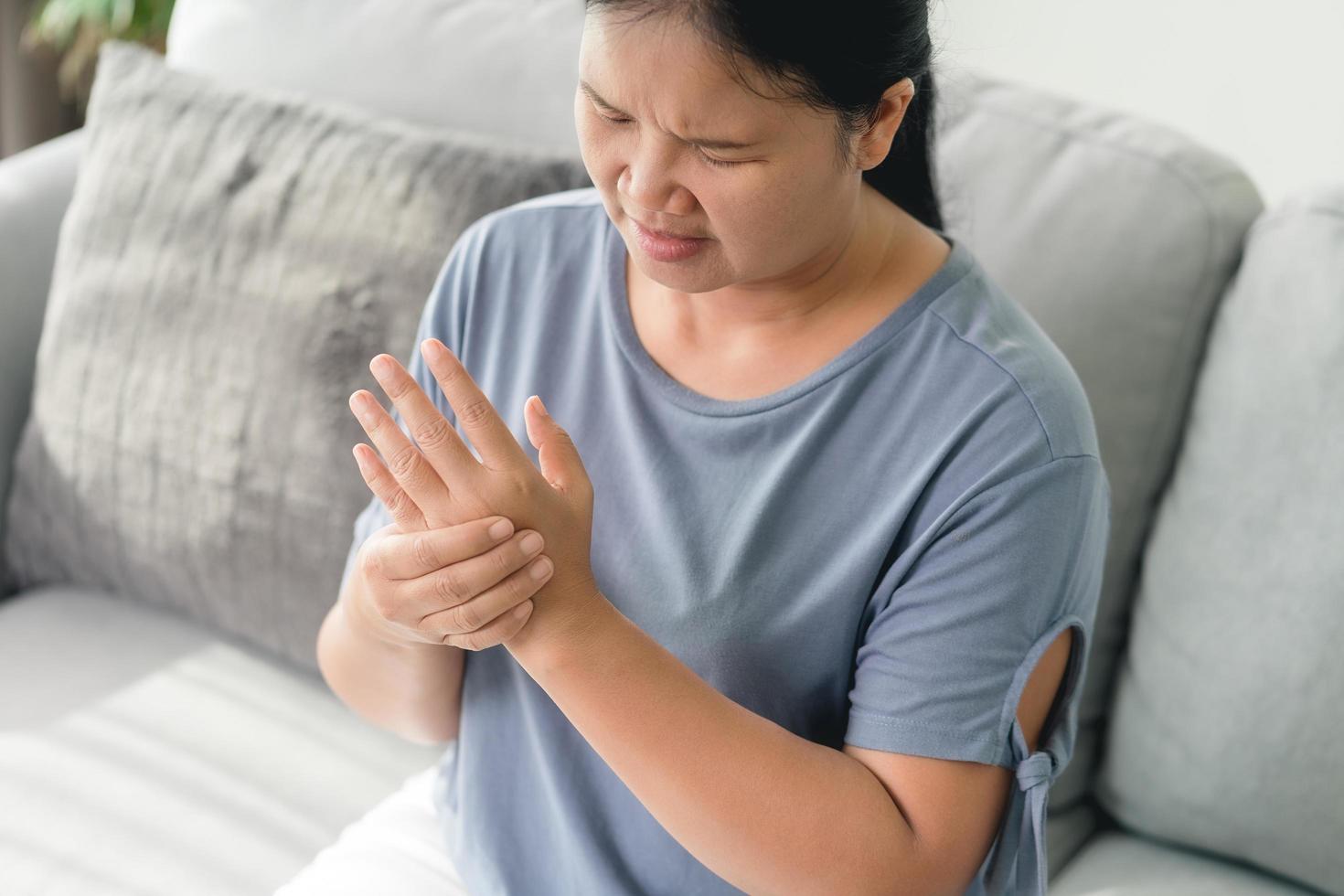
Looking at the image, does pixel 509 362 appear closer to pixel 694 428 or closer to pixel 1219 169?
pixel 694 428

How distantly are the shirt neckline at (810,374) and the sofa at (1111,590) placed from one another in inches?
10.0

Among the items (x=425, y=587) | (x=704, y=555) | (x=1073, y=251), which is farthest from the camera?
(x=1073, y=251)

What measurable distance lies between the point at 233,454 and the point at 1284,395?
0.96 meters

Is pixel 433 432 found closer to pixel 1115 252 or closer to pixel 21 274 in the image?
pixel 1115 252

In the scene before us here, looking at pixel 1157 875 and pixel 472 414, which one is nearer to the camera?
pixel 472 414

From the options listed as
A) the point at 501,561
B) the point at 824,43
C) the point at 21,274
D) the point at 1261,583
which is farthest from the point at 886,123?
the point at 21,274

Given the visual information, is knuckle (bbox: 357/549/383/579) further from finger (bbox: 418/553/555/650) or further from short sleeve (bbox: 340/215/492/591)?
short sleeve (bbox: 340/215/492/591)

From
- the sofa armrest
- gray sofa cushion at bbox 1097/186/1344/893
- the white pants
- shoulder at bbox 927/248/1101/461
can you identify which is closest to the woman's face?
shoulder at bbox 927/248/1101/461

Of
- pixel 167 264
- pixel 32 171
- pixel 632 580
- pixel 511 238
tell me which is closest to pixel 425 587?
pixel 632 580

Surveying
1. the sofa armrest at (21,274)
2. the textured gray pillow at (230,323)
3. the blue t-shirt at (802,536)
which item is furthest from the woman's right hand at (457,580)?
the sofa armrest at (21,274)

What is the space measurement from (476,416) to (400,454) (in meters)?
0.05

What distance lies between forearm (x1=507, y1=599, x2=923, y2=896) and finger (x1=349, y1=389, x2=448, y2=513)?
0.12 metres

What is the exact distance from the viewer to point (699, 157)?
2.60 feet

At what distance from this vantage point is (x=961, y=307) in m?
0.90
